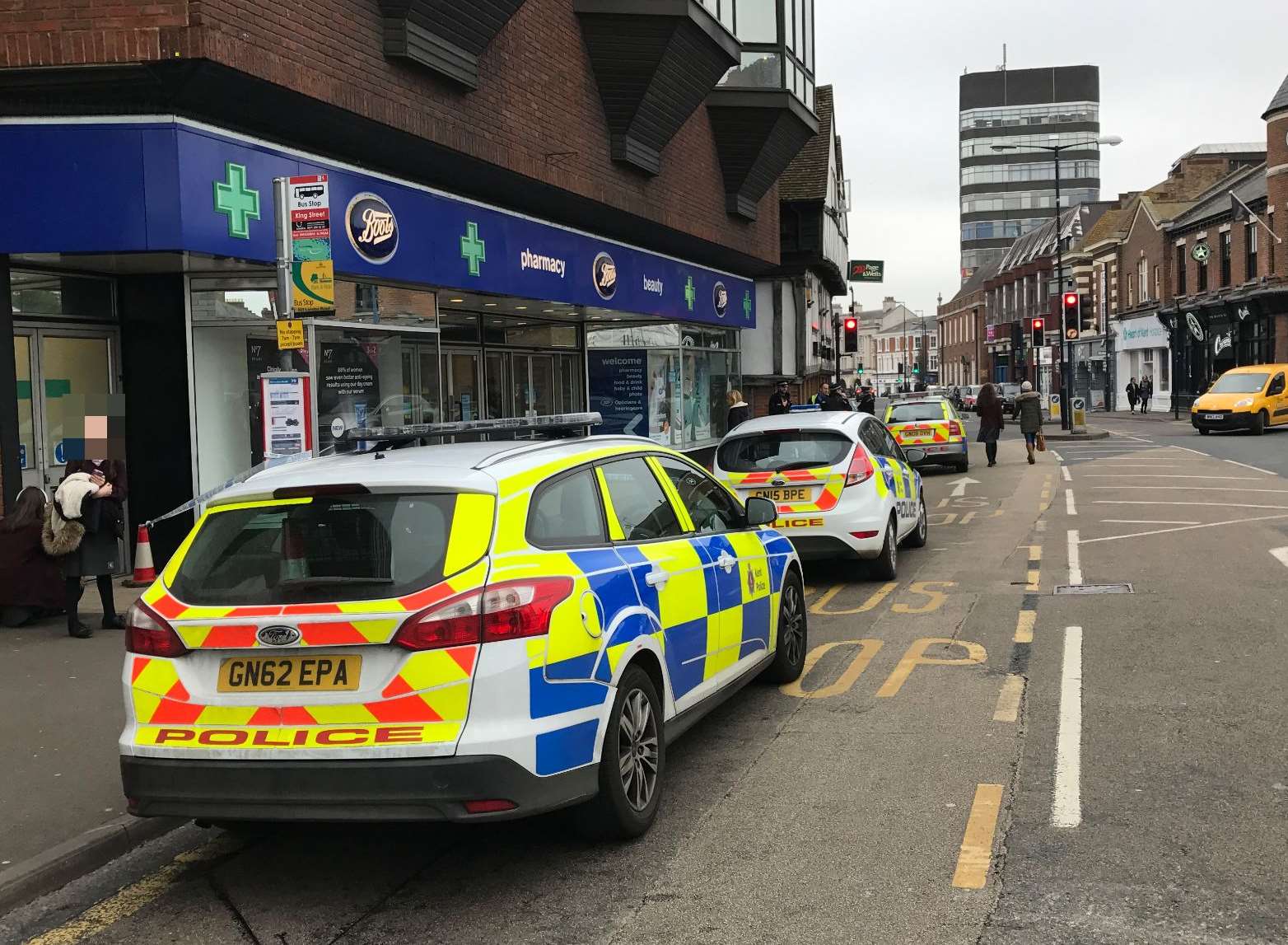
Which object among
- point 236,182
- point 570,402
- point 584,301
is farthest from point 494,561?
point 570,402

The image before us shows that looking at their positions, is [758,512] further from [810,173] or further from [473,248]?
[810,173]

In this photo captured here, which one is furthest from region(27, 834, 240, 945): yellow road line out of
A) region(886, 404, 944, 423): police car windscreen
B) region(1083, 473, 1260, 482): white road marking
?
region(886, 404, 944, 423): police car windscreen

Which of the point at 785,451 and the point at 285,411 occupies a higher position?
the point at 285,411

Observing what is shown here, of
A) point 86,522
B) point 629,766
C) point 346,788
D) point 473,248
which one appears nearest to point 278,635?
point 346,788

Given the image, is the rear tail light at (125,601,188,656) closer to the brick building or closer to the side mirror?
the side mirror

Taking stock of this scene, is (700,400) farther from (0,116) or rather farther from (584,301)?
(0,116)

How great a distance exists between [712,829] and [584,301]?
14.5m

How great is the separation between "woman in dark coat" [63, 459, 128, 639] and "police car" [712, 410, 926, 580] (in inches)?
204

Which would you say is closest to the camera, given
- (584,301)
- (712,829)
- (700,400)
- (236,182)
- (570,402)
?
(712,829)

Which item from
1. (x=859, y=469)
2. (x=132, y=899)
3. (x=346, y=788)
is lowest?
(x=132, y=899)

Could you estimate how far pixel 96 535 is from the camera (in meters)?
9.23

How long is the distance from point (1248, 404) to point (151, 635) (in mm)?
36249

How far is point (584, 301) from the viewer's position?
→ 62.5 ft

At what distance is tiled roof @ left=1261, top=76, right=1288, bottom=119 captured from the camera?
4581cm
